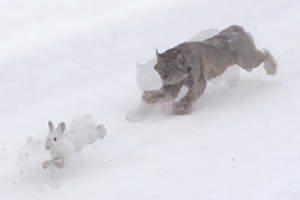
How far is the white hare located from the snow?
0.11 meters

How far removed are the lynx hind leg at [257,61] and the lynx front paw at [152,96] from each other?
0.71m

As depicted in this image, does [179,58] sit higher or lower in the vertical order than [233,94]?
higher

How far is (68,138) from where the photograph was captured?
321 centimetres

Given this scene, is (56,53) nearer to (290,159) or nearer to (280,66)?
(280,66)

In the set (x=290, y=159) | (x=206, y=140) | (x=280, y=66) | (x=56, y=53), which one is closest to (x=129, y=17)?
(x=56, y=53)

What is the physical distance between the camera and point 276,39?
17.4ft

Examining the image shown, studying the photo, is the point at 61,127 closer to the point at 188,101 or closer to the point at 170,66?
the point at 170,66

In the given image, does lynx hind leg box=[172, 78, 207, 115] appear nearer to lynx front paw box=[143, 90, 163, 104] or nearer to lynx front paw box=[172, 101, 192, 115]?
lynx front paw box=[172, 101, 192, 115]

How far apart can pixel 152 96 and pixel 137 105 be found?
332 mm

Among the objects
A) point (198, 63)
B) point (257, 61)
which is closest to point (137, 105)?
point (198, 63)

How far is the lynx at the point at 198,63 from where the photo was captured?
149 inches

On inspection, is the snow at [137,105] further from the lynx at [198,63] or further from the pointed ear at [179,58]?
the pointed ear at [179,58]

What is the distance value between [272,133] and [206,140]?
362mm

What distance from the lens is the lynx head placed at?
3.75 m
